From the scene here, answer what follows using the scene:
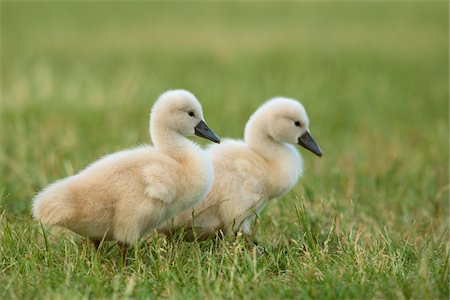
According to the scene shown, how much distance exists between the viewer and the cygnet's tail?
4.48 metres

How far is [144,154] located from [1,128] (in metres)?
4.66

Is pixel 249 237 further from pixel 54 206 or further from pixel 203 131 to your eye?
pixel 54 206

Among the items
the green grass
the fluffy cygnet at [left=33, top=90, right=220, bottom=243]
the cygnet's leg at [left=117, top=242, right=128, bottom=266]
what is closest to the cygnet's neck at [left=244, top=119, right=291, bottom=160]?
the green grass

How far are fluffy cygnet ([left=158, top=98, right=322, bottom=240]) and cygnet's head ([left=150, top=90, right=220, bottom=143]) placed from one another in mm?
423

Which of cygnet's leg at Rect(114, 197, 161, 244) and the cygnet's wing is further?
the cygnet's wing

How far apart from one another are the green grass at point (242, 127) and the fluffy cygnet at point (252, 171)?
0.15 meters

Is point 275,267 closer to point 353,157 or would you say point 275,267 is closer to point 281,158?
point 281,158

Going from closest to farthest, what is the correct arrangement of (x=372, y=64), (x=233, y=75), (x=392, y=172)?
1. (x=392, y=172)
2. (x=233, y=75)
3. (x=372, y=64)

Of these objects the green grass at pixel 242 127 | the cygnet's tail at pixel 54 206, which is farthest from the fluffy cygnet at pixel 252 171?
the cygnet's tail at pixel 54 206

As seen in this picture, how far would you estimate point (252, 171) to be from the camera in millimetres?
5324

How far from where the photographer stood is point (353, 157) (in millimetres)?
8547

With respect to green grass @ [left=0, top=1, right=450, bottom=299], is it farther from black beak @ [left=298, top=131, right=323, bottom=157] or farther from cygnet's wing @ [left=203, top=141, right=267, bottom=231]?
black beak @ [left=298, top=131, right=323, bottom=157]

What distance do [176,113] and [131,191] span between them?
0.63 metres

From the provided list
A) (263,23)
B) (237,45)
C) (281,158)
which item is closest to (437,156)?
(281,158)
